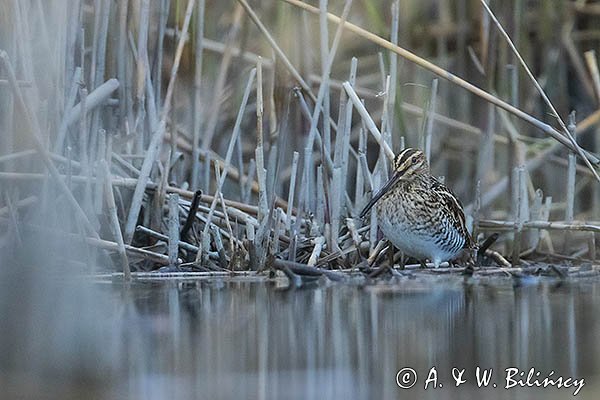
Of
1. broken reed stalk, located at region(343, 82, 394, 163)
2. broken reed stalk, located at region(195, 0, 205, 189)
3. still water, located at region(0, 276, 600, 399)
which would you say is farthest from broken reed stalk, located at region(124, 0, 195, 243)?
broken reed stalk, located at region(343, 82, 394, 163)

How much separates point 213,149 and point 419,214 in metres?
1.47

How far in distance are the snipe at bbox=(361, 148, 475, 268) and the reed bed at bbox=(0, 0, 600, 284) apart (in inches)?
4.8

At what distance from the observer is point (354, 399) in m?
3.09

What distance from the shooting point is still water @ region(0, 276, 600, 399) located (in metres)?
3.31

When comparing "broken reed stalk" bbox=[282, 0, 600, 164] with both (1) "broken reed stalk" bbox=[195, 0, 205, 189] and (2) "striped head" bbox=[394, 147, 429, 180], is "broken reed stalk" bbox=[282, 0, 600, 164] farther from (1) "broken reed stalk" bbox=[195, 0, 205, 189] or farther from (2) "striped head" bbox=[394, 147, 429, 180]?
(1) "broken reed stalk" bbox=[195, 0, 205, 189]

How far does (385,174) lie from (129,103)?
4.24 ft

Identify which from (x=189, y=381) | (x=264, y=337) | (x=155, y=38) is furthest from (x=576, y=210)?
(x=189, y=381)

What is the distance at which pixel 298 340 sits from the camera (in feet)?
13.1

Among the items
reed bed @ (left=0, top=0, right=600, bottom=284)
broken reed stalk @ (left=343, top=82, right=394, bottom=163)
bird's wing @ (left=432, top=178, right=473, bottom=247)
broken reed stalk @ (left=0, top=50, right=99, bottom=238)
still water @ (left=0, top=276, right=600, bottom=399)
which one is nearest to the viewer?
still water @ (left=0, top=276, right=600, bottom=399)

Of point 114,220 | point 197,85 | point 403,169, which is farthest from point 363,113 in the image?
point 114,220

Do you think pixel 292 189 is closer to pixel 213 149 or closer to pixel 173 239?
pixel 173 239

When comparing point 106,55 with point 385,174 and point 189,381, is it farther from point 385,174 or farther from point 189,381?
point 189,381

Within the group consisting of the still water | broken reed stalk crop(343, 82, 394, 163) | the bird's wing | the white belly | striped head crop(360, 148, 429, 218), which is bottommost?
the still water

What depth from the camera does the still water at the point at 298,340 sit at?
331cm
